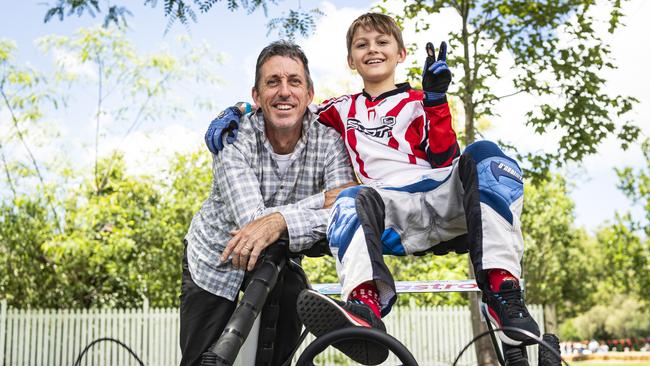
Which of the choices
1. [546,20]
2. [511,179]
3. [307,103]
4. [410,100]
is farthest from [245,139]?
A: [546,20]

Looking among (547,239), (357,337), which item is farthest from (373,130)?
(547,239)

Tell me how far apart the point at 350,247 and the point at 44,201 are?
39.5 feet

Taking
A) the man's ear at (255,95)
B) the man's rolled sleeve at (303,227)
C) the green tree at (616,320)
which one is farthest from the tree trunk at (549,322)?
the green tree at (616,320)

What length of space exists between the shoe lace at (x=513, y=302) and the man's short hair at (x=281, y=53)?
1.07 metres

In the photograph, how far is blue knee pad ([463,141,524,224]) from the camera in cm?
179

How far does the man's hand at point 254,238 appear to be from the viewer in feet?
6.68

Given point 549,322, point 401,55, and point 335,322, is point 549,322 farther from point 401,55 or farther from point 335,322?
point 335,322

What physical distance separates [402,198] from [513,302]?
495mm

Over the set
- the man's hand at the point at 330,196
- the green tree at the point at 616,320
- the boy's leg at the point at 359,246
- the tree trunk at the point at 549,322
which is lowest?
the green tree at the point at 616,320

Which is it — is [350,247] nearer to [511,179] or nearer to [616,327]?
[511,179]

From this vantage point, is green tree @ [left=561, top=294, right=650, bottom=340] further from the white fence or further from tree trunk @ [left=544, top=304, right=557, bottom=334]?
the white fence

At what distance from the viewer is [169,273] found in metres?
12.9

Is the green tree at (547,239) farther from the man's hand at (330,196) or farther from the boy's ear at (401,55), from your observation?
the man's hand at (330,196)

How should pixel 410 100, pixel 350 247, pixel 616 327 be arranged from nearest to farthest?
pixel 350 247 → pixel 410 100 → pixel 616 327
